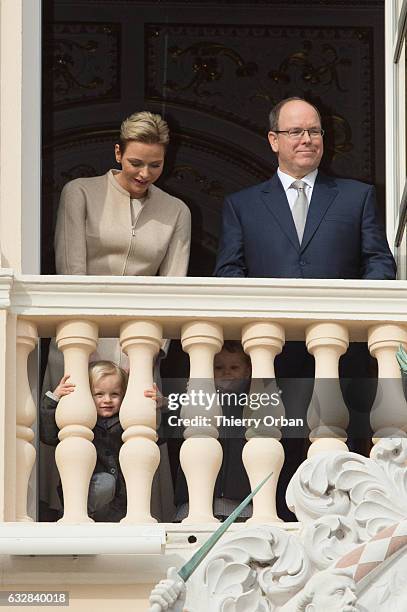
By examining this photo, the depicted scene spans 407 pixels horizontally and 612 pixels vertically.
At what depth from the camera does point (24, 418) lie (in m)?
7.57

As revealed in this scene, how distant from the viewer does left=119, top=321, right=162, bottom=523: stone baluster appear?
7.48 meters

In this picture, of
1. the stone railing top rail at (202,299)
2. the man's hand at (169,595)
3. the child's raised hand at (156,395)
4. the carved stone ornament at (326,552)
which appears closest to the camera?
the man's hand at (169,595)

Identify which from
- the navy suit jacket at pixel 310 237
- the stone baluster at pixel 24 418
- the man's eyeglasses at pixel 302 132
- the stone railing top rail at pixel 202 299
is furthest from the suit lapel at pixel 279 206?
the stone baluster at pixel 24 418

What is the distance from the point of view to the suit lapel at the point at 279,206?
325 inches

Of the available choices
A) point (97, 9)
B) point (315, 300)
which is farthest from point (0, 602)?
point (97, 9)

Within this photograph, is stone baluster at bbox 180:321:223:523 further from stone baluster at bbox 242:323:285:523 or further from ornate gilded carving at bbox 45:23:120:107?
ornate gilded carving at bbox 45:23:120:107

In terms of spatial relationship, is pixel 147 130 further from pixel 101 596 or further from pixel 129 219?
pixel 101 596

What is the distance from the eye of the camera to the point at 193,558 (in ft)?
22.6

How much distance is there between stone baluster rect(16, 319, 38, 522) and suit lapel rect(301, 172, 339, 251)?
40.6 inches

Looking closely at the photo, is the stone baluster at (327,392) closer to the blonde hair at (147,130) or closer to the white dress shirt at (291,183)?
the white dress shirt at (291,183)

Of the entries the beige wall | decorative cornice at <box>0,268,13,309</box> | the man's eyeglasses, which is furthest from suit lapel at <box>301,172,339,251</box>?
the beige wall

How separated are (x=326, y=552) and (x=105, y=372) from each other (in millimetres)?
1032

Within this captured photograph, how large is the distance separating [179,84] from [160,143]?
13.3ft

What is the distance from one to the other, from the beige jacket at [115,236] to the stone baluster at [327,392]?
70 centimetres
